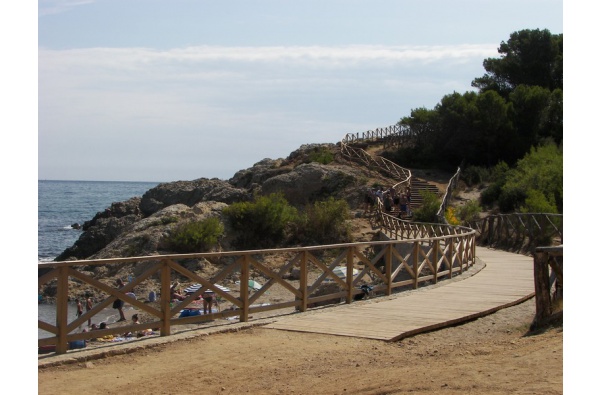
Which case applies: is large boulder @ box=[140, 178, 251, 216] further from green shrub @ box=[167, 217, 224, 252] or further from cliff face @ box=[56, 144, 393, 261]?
green shrub @ box=[167, 217, 224, 252]

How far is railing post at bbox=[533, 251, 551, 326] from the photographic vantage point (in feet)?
35.6

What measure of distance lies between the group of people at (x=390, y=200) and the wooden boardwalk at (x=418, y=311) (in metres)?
23.9

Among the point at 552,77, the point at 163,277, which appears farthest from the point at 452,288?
the point at 552,77

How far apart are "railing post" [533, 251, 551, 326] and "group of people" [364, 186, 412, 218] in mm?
30264

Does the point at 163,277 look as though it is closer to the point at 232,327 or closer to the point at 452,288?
the point at 232,327

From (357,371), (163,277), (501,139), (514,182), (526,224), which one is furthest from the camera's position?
(501,139)

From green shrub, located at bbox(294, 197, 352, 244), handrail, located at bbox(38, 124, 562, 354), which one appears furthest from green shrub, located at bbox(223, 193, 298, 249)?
handrail, located at bbox(38, 124, 562, 354)

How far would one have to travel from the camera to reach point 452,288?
16.0 meters

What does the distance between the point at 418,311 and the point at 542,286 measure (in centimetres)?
238

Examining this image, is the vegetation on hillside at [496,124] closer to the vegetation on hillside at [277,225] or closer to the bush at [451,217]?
the bush at [451,217]

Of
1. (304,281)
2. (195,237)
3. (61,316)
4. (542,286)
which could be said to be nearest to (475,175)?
(195,237)

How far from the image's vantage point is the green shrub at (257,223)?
128 ft

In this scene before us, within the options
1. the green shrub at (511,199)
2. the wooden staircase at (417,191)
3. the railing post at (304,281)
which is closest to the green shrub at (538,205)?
the green shrub at (511,199)

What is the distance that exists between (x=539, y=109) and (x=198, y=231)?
107 feet
